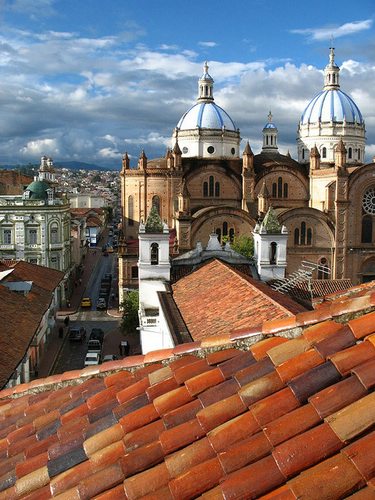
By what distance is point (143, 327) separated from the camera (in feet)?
69.3

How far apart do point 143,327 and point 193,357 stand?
54.1 ft

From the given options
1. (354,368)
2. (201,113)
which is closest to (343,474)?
(354,368)

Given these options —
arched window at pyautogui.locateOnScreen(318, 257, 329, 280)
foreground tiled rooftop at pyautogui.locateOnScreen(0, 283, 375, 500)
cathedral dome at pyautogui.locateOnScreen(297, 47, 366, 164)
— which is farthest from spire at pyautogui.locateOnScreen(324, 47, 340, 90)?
foreground tiled rooftop at pyautogui.locateOnScreen(0, 283, 375, 500)

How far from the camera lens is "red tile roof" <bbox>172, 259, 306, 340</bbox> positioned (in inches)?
554

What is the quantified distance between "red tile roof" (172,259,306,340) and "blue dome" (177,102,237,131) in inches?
1190

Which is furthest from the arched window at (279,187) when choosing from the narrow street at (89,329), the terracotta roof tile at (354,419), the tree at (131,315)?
the terracotta roof tile at (354,419)

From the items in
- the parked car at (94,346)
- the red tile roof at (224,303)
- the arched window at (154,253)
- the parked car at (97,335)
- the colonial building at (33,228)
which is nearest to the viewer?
the red tile roof at (224,303)

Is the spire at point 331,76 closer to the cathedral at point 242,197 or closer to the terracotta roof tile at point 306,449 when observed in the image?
the cathedral at point 242,197

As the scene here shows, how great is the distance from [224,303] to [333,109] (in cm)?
4278

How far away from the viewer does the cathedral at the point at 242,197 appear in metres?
42.0

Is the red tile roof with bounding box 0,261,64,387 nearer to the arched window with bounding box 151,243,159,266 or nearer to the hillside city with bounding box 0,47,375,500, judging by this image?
the hillside city with bounding box 0,47,375,500

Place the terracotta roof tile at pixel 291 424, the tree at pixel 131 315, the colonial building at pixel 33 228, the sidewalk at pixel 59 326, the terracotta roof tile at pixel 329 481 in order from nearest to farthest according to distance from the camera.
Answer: the terracotta roof tile at pixel 329 481 < the terracotta roof tile at pixel 291 424 < the sidewalk at pixel 59 326 < the tree at pixel 131 315 < the colonial building at pixel 33 228

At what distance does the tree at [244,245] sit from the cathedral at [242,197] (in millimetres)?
966

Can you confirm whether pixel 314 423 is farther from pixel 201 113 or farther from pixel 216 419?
pixel 201 113
